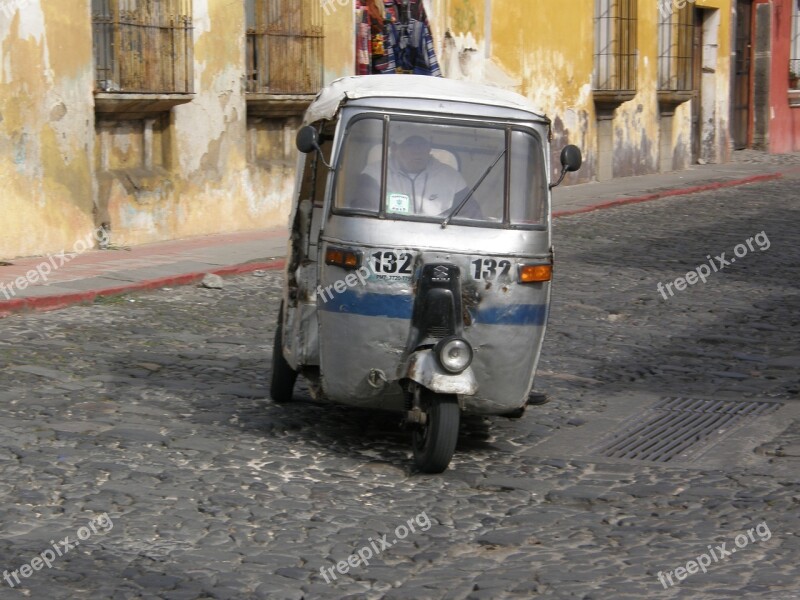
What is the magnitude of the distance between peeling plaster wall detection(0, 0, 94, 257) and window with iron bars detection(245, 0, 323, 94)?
9.86 feet

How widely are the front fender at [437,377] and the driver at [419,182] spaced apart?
742mm

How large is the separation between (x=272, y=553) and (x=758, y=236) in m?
11.8

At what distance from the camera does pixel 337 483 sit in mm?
5996

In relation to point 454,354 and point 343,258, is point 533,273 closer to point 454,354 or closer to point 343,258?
point 454,354

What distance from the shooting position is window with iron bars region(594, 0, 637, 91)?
24094mm

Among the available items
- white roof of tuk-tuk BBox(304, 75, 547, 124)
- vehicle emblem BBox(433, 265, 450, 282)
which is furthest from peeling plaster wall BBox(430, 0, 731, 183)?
vehicle emblem BBox(433, 265, 450, 282)

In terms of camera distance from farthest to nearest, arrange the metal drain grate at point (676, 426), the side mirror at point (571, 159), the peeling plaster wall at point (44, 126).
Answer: the peeling plaster wall at point (44, 126) < the side mirror at point (571, 159) < the metal drain grate at point (676, 426)

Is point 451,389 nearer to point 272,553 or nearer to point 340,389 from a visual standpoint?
point 340,389

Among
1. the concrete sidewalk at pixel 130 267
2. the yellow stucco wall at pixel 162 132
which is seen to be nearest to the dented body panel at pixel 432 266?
the concrete sidewalk at pixel 130 267

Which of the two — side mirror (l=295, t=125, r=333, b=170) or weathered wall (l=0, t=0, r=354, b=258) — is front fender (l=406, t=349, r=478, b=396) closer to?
side mirror (l=295, t=125, r=333, b=170)

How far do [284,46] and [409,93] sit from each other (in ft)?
33.3

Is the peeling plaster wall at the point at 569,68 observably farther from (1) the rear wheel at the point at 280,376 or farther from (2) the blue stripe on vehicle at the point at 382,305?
(2) the blue stripe on vehicle at the point at 382,305

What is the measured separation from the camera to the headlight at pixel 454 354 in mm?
6043

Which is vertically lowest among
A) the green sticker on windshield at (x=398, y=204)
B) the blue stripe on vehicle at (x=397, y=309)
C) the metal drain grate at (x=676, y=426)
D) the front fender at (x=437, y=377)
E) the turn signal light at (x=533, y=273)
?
the metal drain grate at (x=676, y=426)
